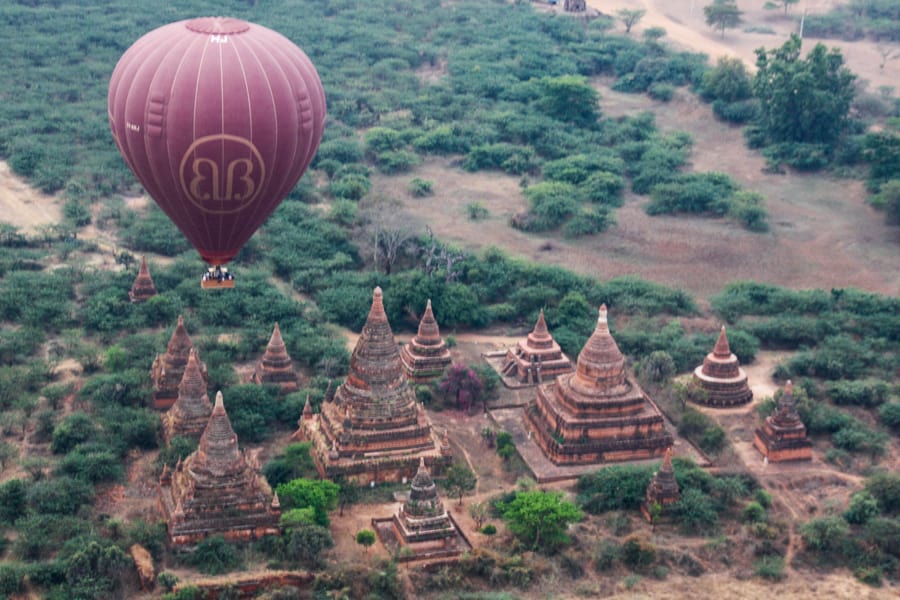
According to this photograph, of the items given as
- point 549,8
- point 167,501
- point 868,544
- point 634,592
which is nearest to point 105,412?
point 167,501

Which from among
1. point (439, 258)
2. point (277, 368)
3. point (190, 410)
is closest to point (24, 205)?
point (439, 258)

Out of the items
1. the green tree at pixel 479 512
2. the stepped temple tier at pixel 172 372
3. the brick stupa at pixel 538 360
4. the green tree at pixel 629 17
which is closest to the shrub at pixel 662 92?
the green tree at pixel 629 17

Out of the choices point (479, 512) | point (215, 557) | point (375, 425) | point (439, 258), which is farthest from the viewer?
point (439, 258)

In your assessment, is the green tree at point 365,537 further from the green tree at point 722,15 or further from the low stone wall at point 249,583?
the green tree at point 722,15

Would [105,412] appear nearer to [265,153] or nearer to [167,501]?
[167,501]

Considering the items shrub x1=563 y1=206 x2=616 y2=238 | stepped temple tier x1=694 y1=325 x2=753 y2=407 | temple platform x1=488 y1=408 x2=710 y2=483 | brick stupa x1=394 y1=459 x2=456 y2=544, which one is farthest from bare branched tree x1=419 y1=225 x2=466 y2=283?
brick stupa x1=394 y1=459 x2=456 y2=544

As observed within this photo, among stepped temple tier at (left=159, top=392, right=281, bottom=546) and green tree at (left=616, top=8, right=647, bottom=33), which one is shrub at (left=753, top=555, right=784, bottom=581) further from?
green tree at (left=616, top=8, right=647, bottom=33)

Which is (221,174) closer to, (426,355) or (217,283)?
(217,283)
